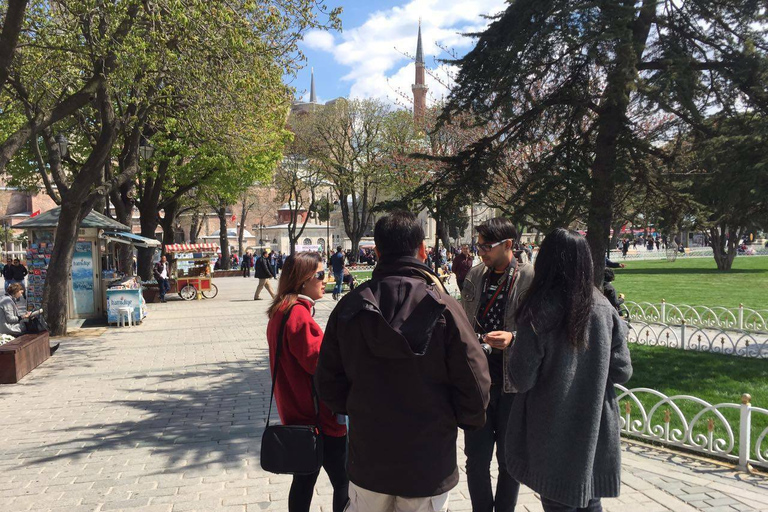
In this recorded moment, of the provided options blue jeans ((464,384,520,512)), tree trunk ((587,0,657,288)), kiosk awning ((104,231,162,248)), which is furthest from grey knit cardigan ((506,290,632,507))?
kiosk awning ((104,231,162,248))

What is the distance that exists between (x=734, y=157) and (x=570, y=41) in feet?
6.96

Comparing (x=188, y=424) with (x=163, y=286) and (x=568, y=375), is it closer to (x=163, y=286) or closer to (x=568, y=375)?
(x=568, y=375)

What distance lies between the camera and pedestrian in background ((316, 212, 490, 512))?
7.02 ft

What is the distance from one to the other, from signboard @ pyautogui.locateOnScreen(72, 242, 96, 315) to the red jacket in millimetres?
13249

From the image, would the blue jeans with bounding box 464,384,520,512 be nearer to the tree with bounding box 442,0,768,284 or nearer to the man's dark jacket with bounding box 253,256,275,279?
the tree with bounding box 442,0,768,284

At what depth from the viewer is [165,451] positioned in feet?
17.0

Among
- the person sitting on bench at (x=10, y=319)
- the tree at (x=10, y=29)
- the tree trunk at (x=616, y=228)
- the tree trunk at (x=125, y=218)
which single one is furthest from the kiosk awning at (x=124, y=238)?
the tree trunk at (x=616, y=228)

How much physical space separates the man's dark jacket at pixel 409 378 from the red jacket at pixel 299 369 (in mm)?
705

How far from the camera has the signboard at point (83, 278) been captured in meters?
→ 14.5

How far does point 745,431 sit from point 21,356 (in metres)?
8.80

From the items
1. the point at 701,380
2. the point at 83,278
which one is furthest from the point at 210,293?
the point at 701,380

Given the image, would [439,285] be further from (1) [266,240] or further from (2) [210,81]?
(1) [266,240]

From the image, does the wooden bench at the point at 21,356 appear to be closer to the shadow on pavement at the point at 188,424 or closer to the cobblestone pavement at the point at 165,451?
the cobblestone pavement at the point at 165,451

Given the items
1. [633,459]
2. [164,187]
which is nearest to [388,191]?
[164,187]
